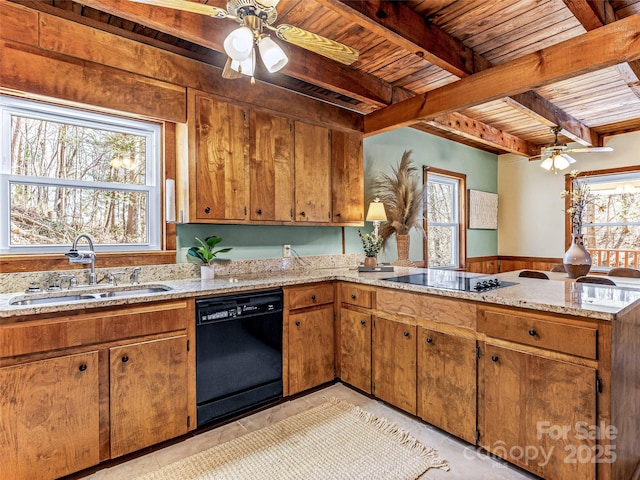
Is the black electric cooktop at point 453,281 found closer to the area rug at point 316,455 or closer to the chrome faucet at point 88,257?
the area rug at point 316,455

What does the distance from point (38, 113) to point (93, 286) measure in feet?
3.88

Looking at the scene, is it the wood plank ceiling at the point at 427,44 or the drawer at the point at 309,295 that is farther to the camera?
the drawer at the point at 309,295

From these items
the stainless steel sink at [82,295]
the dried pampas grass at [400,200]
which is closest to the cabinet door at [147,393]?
the stainless steel sink at [82,295]


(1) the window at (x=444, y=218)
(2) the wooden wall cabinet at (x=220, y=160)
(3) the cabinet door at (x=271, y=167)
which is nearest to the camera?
(2) the wooden wall cabinet at (x=220, y=160)

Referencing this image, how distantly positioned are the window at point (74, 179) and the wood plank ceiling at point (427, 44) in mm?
640

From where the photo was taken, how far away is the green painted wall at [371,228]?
296 cm

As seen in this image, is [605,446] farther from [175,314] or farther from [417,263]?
[417,263]

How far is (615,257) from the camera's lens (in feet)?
15.5

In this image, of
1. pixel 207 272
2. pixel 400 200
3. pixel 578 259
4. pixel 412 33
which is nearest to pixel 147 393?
pixel 207 272

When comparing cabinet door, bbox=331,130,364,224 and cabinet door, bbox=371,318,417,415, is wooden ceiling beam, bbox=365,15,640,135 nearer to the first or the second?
cabinet door, bbox=331,130,364,224

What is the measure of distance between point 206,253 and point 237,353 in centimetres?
81

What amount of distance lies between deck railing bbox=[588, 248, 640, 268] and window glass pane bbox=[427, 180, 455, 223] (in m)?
1.97

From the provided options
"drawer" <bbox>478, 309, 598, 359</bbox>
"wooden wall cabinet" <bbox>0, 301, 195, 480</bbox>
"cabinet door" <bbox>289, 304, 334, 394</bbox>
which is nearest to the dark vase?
"drawer" <bbox>478, 309, 598, 359</bbox>

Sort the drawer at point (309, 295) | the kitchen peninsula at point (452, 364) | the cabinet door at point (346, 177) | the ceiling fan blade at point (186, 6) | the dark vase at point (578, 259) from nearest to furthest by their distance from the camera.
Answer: the ceiling fan blade at point (186, 6) < the kitchen peninsula at point (452, 364) < the drawer at point (309, 295) < the dark vase at point (578, 259) < the cabinet door at point (346, 177)
